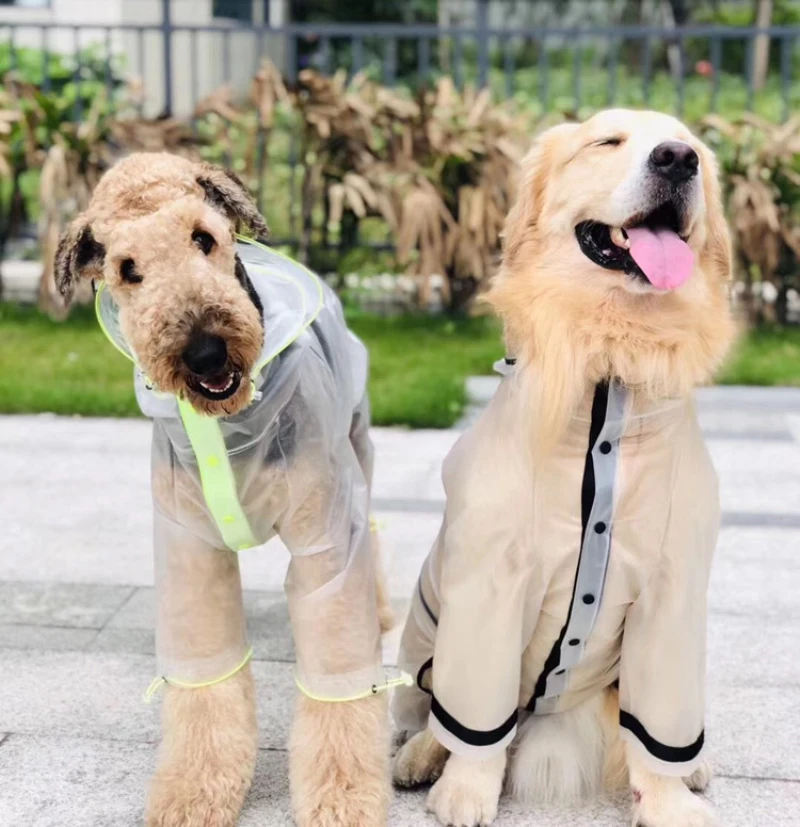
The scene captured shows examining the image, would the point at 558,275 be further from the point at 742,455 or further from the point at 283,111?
the point at 283,111

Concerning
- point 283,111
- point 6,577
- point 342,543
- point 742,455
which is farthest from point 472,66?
point 342,543

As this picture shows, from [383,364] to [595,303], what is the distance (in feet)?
14.7

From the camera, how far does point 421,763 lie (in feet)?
8.86

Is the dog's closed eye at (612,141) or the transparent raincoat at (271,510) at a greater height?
the dog's closed eye at (612,141)

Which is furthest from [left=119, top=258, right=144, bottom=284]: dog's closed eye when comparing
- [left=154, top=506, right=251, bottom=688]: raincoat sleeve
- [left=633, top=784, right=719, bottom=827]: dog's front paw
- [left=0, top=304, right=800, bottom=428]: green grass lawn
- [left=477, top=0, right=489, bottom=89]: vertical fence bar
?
[left=477, top=0, right=489, bottom=89]: vertical fence bar

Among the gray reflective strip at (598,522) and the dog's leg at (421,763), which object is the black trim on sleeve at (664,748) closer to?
the gray reflective strip at (598,522)

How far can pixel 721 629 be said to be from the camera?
3582 millimetres

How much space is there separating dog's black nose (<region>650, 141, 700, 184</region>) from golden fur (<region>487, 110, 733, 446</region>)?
79 millimetres

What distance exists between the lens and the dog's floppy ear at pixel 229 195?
7.98 feet

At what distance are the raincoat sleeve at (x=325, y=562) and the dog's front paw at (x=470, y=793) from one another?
0.27m

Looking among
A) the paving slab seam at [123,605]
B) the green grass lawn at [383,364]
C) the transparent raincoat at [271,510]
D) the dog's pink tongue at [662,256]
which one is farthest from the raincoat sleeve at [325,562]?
the green grass lawn at [383,364]

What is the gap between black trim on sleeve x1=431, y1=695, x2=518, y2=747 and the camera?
246 cm

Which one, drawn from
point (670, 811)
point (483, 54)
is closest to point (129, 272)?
point (670, 811)

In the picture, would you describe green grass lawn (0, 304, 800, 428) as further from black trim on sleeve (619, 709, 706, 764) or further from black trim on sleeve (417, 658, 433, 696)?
black trim on sleeve (619, 709, 706, 764)
